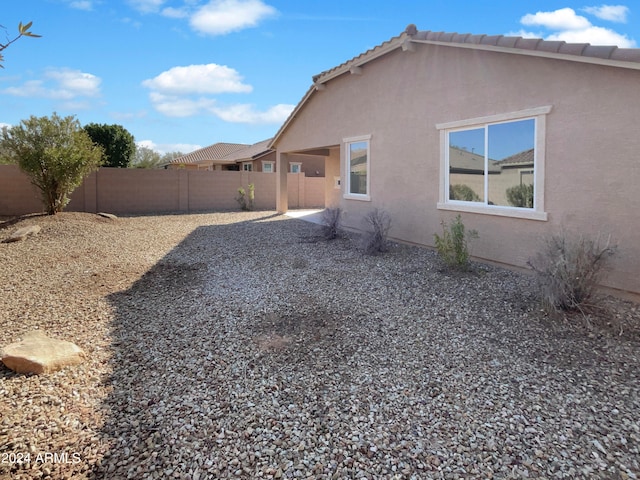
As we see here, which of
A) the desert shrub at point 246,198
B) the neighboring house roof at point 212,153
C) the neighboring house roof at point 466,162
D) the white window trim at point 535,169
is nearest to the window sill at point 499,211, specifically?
the white window trim at point 535,169

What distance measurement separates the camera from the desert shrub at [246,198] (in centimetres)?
2061

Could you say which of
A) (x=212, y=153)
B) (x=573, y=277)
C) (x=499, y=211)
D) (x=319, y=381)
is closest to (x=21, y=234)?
(x=319, y=381)

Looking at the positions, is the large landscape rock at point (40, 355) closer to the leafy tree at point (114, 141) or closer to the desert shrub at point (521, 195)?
the desert shrub at point (521, 195)

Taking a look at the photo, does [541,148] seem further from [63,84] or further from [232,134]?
[232,134]

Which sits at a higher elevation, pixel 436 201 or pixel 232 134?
pixel 232 134

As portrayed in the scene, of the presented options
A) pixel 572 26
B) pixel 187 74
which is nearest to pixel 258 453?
pixel 572 26

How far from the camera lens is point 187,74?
69.5 feet

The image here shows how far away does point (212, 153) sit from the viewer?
4016 centimetres

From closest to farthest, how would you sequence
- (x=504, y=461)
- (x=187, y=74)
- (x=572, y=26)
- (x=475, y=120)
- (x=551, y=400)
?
(x=504, y=461), (x=551, y=400), (x=475, y=120), (x=572, y=26), (x=187, y=74)

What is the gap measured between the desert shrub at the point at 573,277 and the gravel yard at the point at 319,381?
0.28 m

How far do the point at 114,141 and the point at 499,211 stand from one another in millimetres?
26258

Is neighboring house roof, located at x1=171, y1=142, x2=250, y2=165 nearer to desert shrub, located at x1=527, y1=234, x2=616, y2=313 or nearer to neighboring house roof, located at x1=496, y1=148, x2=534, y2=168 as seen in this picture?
neighboring house roof, located at x1=496, y1=148, x2=534, y2=168

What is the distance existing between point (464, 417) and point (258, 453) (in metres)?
1.64

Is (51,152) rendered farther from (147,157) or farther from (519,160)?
(147,157)
